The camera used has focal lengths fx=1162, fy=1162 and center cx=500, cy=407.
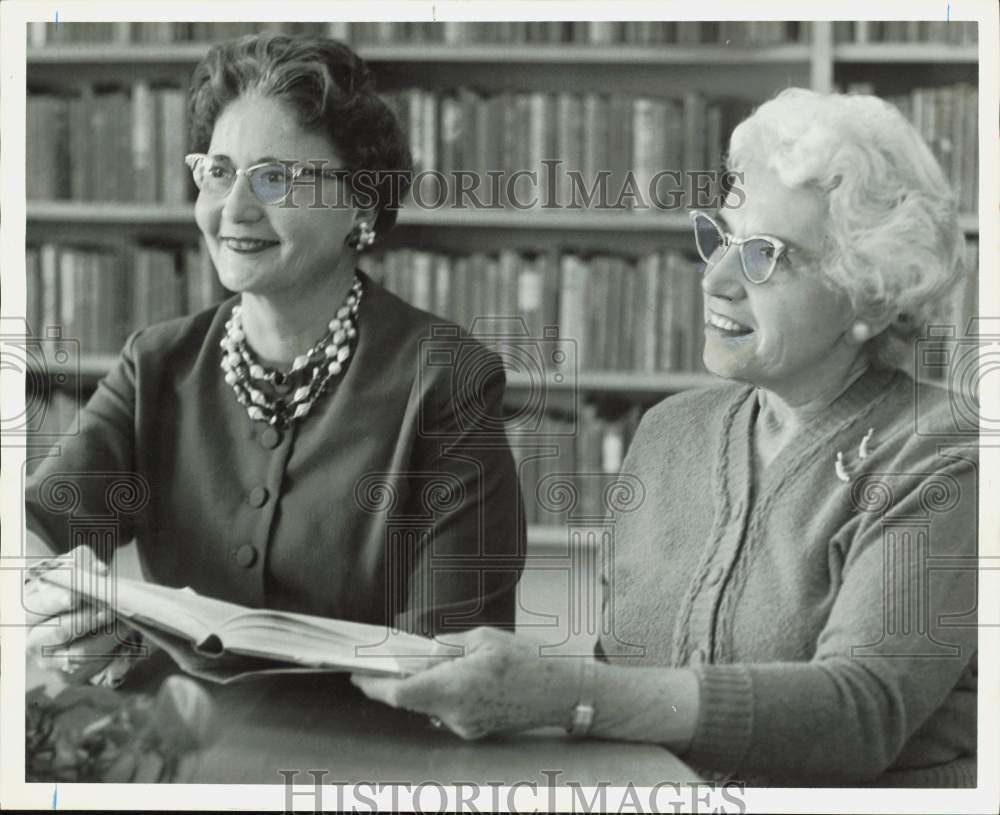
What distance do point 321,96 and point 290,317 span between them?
1.09ft

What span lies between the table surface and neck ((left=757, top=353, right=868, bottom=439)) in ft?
1.65

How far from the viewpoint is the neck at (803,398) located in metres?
1.68

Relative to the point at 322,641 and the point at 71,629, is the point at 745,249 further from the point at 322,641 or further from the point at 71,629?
the point at 71,629

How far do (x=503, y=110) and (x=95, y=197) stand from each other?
2.14 ft

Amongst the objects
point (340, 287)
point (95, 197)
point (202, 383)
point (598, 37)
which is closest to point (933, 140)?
point (598, 37)

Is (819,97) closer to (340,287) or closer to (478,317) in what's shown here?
(478,317)

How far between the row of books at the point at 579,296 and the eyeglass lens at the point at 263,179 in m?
0.17

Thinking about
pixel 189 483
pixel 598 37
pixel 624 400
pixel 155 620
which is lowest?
pixel 155 620

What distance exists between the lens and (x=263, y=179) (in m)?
1.73

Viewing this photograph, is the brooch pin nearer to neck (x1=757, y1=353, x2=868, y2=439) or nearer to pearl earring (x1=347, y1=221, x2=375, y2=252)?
neck (x1=757, y1=353, x2=868, y2=439)

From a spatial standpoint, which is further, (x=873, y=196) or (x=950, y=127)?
(x=950, y=127)

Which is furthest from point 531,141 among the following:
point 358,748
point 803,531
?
point 358,748

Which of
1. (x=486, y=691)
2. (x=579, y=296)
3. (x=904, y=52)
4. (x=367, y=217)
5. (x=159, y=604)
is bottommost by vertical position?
(x=486, y=691)
